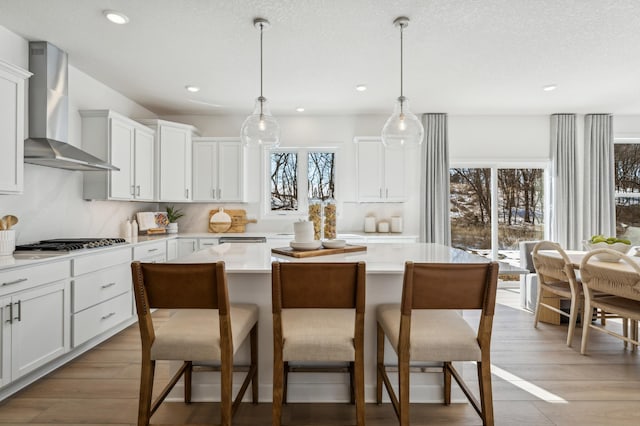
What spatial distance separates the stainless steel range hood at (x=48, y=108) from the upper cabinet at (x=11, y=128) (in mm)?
308

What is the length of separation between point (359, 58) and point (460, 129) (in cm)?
270

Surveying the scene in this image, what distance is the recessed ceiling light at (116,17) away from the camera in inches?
100

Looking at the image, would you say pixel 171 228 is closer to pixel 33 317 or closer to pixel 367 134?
pixel 33 317

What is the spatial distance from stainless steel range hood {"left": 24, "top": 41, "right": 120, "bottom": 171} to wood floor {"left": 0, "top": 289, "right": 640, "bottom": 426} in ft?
5.43

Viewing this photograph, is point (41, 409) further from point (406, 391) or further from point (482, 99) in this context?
point (482, 99)

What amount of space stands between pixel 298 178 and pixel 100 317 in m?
3.07

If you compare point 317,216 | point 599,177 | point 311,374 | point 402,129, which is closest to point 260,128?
point 317,216

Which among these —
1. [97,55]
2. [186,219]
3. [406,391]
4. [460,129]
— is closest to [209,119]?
[186,219]

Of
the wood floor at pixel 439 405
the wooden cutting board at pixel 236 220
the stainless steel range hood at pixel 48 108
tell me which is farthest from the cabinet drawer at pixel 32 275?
Answer: the wooden cutting board at pixel 236 220

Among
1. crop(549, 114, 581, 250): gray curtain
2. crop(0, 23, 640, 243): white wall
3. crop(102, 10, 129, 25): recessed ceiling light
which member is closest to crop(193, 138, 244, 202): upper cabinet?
crop(0, 23, 640, 243): white wall

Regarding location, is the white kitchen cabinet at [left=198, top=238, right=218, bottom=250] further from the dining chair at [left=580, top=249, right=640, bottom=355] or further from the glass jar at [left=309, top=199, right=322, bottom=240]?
the dining chair at [left=580, top=249, right=640, bottom=355]

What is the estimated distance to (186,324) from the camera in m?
1.82

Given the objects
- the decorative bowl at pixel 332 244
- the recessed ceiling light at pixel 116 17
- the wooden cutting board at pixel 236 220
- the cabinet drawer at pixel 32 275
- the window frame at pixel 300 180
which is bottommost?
the cabinet drawer at pixel 32 275

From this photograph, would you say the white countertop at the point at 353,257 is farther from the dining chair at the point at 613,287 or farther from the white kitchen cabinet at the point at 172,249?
the white kitchen cabinet at the point at 172,249
